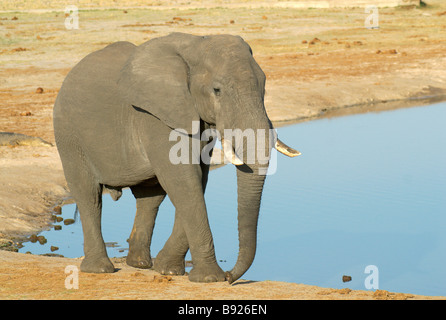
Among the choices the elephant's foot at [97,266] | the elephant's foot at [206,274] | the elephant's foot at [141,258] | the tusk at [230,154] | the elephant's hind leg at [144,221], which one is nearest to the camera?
the tusk at [230,154]

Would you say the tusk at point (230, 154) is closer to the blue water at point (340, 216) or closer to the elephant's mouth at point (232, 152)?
the elephant's mouth at point (232, 152)

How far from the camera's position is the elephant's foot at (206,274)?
7461mm

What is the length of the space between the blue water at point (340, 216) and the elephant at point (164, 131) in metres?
2.12

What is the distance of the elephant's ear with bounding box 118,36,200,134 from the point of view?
24.1 feet

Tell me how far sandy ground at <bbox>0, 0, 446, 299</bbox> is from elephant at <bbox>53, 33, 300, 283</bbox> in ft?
1.35

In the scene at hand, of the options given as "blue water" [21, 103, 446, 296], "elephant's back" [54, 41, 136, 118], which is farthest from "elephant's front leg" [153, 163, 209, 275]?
"blue water" [21, 103, 446, 296]

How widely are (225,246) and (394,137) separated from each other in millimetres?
8397

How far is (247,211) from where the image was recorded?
693 centimetres

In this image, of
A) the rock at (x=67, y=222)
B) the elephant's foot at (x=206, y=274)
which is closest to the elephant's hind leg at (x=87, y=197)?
the elephant's foot at (x=206, y=274)

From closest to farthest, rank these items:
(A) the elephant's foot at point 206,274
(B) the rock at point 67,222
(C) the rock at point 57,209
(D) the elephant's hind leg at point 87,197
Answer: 1. (A) the elephant's foot at point 206,274
2. (D) the elephant's hind leg at point 87,197
3. (B) the rock at point 67,222
4. (C) the rock at point 57,209

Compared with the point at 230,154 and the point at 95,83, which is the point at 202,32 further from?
the point at 230,154

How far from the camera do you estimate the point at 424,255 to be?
1075 cm

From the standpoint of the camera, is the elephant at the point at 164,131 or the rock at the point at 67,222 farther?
the rock at the point at 67,222

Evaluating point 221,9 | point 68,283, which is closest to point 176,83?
point 68,283
